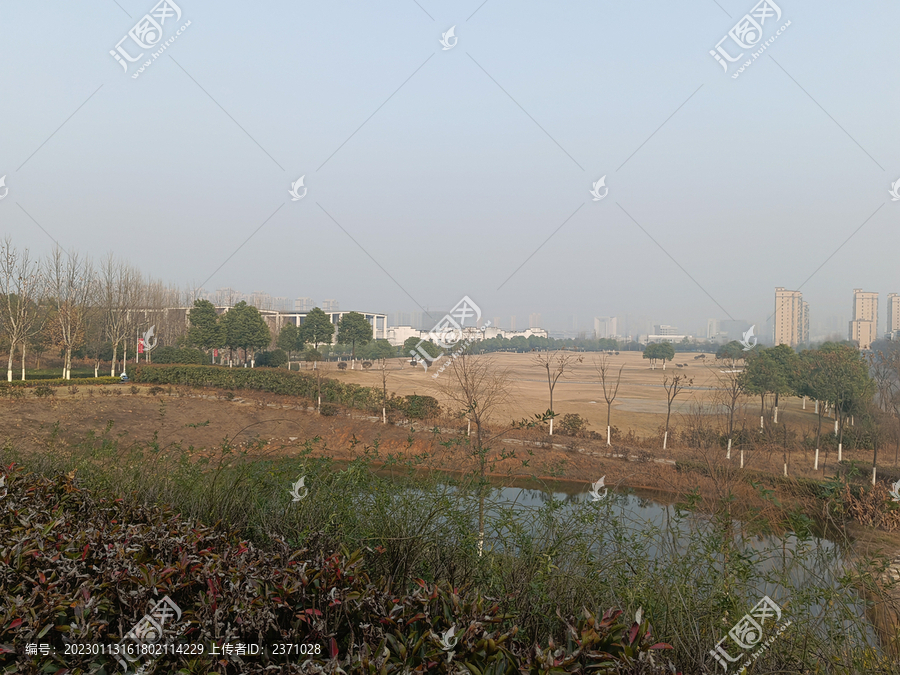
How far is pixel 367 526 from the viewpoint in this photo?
2.23 m

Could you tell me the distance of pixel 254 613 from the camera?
134cm

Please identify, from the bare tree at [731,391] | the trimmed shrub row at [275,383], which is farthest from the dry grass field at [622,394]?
the trimmed shrub row at [275,383]

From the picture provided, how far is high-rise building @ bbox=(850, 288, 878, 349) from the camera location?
1885cm

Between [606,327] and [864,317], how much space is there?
13230 mm

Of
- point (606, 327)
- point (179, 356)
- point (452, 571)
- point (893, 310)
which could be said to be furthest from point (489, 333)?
point (452, 571)

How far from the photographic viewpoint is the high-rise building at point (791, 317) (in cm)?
1850

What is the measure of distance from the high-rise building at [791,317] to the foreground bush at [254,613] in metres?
20.1

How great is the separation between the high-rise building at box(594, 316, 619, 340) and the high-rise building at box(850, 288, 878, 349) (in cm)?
1128

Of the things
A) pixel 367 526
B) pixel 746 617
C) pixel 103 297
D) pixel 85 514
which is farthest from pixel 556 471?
pixel 103 297

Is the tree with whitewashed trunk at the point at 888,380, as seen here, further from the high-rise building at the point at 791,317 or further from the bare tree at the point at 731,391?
the high-rise building at the point at 791,317

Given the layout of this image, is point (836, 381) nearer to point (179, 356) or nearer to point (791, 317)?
point (791, 317)

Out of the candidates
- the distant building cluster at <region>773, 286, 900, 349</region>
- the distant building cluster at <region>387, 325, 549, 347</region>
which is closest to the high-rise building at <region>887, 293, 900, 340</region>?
the distant building cluster at <region>773, 286, 900, 349</region>

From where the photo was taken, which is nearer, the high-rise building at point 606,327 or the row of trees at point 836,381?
the row of trees at point 836,381

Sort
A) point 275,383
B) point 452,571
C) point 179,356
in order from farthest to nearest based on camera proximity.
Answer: point 179,356 < point 275,383 < point 452,571
